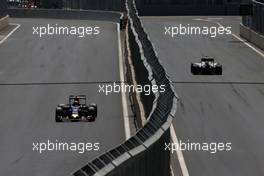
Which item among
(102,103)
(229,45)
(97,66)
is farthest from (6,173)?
(229,45)

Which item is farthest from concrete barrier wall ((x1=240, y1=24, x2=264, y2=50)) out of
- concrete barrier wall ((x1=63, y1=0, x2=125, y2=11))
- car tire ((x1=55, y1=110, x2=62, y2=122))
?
car tire ((x1=55, y1=110, x2=62, y2=122))

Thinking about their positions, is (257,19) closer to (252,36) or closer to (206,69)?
(252,36)

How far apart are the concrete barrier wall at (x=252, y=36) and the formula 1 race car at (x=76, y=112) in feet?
100

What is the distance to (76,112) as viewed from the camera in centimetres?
2942

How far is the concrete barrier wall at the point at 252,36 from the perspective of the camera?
195ft

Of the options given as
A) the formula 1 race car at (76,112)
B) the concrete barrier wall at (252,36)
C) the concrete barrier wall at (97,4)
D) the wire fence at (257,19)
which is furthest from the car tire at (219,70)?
the concrete barrier wall at (97,4)

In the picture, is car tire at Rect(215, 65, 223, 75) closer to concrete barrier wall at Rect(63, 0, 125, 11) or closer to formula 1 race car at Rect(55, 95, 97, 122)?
formula 1 race car at Rect(55, 95, 97, 122)

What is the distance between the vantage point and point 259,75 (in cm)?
4581

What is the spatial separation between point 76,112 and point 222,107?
26.1 feet

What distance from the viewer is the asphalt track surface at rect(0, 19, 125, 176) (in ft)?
82.2

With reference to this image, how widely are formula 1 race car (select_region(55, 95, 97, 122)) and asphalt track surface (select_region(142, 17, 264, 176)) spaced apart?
3208mm

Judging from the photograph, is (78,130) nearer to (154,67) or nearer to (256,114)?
(154,67)

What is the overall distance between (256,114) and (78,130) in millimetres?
7848

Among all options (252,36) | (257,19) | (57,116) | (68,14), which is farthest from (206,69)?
(68,14)
